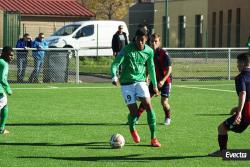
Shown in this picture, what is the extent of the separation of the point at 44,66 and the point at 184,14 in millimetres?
38680

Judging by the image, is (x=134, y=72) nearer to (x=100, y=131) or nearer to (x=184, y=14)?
(x=100, y=131)

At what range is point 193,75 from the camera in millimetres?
30031

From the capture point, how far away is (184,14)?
2493 inches

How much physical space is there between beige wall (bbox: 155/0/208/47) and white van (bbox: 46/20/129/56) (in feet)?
64.2

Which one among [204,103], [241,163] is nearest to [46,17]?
[204,103]

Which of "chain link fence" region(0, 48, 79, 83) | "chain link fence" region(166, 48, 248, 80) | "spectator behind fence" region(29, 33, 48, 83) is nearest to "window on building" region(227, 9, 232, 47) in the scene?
"chain link fence" region(166, 48, 248, 80)

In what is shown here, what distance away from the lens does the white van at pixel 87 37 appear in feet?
122

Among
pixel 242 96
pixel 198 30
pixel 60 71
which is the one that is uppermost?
pixel 198 30

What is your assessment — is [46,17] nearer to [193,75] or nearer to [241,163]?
[193,75]

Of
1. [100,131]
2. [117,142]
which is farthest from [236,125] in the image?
[100,131]

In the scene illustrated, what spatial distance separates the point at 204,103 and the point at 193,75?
36.8ft

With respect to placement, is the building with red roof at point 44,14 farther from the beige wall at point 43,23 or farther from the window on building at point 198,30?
the window on building at point 198,30

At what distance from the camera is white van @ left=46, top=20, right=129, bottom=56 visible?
3716 cm

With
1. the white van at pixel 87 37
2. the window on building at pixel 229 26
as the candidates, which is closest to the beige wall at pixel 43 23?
the white van at pixel 87 37
